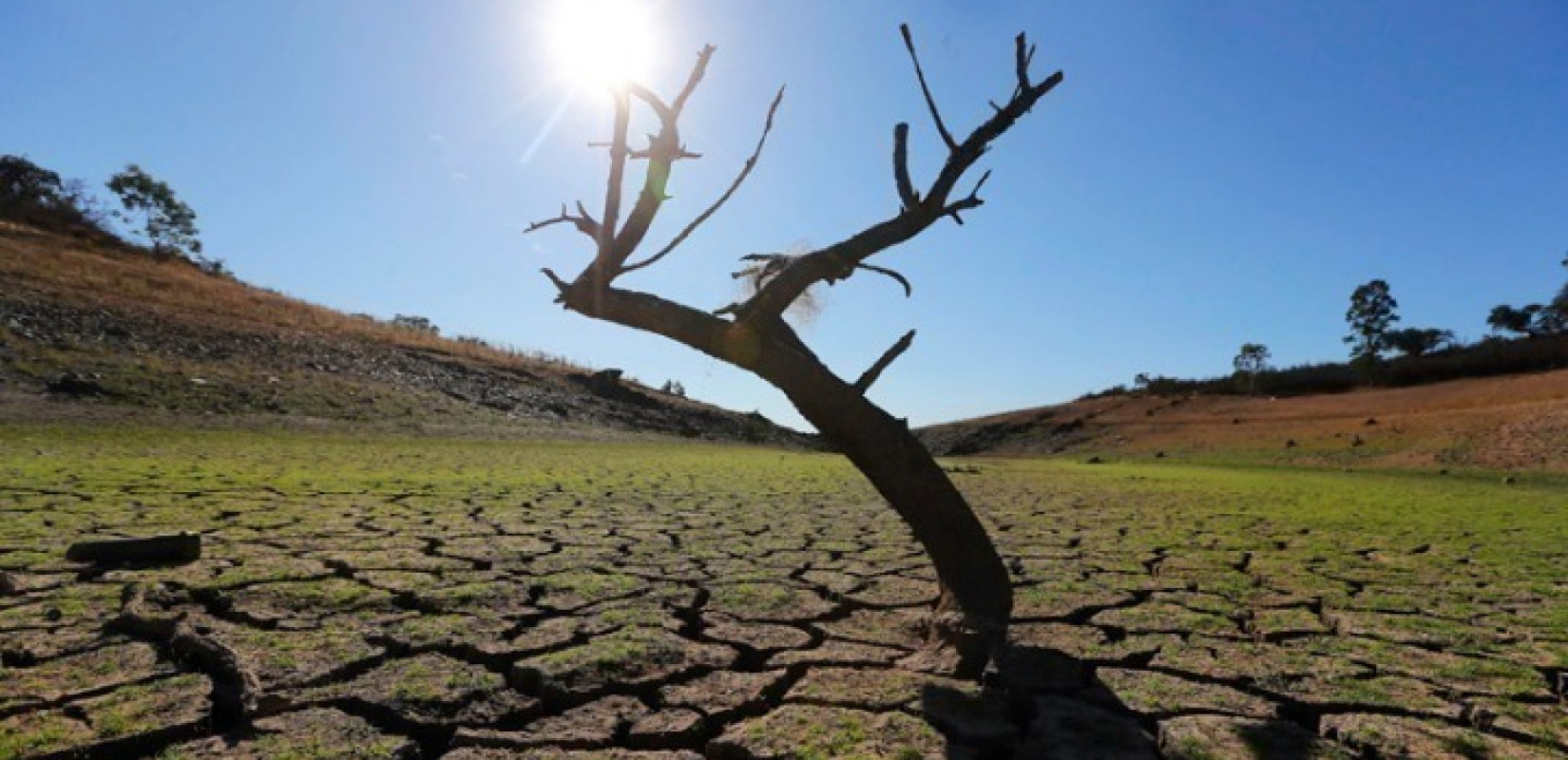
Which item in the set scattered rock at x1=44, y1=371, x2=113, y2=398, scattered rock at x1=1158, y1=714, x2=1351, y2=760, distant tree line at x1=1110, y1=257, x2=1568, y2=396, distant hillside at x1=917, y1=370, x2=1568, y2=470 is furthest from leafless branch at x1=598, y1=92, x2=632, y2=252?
distant tree line at x1=1110, y1=257, x2=1568, y2=396

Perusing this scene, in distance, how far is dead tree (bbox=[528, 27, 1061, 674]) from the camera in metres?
2.61

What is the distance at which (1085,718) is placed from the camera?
222 centimetres

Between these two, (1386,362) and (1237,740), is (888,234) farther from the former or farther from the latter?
(1386,362)

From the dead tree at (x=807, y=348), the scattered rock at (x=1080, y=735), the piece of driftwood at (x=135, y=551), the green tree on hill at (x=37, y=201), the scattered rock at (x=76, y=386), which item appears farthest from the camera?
the green tree on hill at (x=37, y=201)

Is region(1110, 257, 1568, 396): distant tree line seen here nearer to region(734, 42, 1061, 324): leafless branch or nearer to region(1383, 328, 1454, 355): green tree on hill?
region(1383, 328, 1454, 355): green tree on hill

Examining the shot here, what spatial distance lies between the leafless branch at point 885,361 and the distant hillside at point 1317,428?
16.2 meters

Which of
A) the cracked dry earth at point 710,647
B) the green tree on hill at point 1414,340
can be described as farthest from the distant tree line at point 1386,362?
the cracked dry earth at point 710,647

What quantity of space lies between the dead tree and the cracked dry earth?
278 millimetres

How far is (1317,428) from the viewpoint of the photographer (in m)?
20.5

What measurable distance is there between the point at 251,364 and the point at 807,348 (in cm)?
1739

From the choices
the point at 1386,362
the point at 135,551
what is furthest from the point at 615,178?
the point at 1386,362

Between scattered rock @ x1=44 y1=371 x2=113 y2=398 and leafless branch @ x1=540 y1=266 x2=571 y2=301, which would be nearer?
leafless branch @ x1=540 y1=266 x2=571 y2=301

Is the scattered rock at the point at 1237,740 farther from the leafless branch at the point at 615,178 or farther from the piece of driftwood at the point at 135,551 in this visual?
the piece of driftwood at the point at 135,551

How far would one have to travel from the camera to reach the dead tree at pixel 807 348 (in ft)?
8.56
